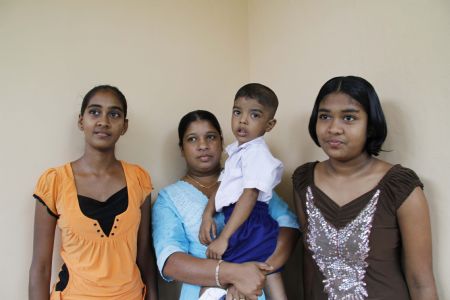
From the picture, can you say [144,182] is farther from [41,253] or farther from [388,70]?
[388,70]

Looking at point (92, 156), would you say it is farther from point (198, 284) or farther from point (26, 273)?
point (198, 284)

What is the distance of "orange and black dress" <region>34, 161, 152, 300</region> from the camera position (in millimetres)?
1235

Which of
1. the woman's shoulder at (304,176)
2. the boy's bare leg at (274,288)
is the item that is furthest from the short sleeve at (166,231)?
the woman's shoulder at (304,176)

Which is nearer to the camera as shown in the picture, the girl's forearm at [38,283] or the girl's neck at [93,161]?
the girl's forearm at [38,283]

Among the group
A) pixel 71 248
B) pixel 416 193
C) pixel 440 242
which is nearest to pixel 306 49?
pixel 416 193

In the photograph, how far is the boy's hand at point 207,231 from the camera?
4.30 ft

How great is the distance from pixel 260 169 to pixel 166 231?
48 centimetres

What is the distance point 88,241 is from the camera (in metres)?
1.25

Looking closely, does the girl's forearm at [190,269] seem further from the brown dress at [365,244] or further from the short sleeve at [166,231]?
the brown dress at [365,244]

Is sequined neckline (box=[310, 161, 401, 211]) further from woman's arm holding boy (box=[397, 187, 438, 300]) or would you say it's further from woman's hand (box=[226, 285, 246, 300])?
woman's hand (box=[226, 285, 246, 300])

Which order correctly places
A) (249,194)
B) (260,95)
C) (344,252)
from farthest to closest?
(260,95) → (249,194) → (344,252)

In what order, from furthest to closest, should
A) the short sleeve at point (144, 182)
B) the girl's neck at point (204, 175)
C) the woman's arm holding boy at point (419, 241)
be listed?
the girl's neck at point (204, 175) < the short sleeve at point (144, 182) < the woman's arm holding boy at point (419, 241)

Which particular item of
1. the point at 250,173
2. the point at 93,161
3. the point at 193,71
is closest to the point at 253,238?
the point at 250,173

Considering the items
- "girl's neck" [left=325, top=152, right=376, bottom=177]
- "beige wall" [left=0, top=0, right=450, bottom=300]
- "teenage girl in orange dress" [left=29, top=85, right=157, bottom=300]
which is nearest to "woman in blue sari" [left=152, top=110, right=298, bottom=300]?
"teenage girl in orange dress" [left=29, top=85, right=157, bottom=300]
